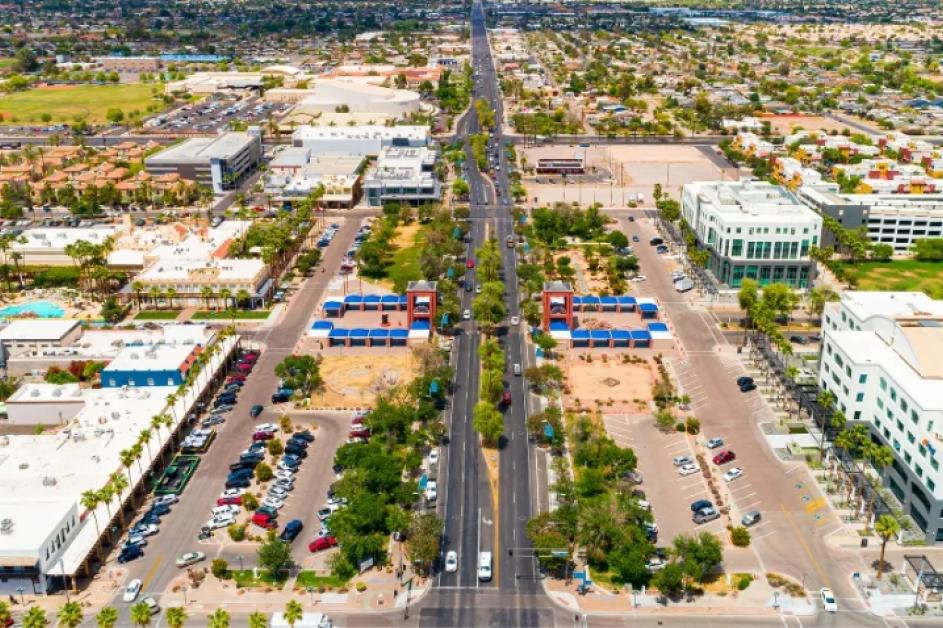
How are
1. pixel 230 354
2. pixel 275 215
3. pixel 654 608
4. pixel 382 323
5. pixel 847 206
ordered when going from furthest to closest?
pixel 275 215
pixel 847 206
pixel 382 323
pixel 230 354
pixel 654 608

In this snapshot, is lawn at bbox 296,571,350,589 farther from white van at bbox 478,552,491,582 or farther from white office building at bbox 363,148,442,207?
white office building at bbox 363,148,442,207

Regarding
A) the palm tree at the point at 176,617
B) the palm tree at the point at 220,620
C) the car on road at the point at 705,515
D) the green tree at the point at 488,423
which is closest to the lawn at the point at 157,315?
the green tree at the point at 488,423

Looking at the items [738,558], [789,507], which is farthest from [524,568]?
[789,507]

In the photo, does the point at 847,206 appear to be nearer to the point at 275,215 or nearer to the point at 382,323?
the point at 382,323

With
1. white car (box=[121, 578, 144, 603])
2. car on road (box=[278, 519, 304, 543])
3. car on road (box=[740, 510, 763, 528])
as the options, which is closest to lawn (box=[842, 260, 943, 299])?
car on road (box=[740, 510, 763, 528])

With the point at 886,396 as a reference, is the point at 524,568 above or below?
below
